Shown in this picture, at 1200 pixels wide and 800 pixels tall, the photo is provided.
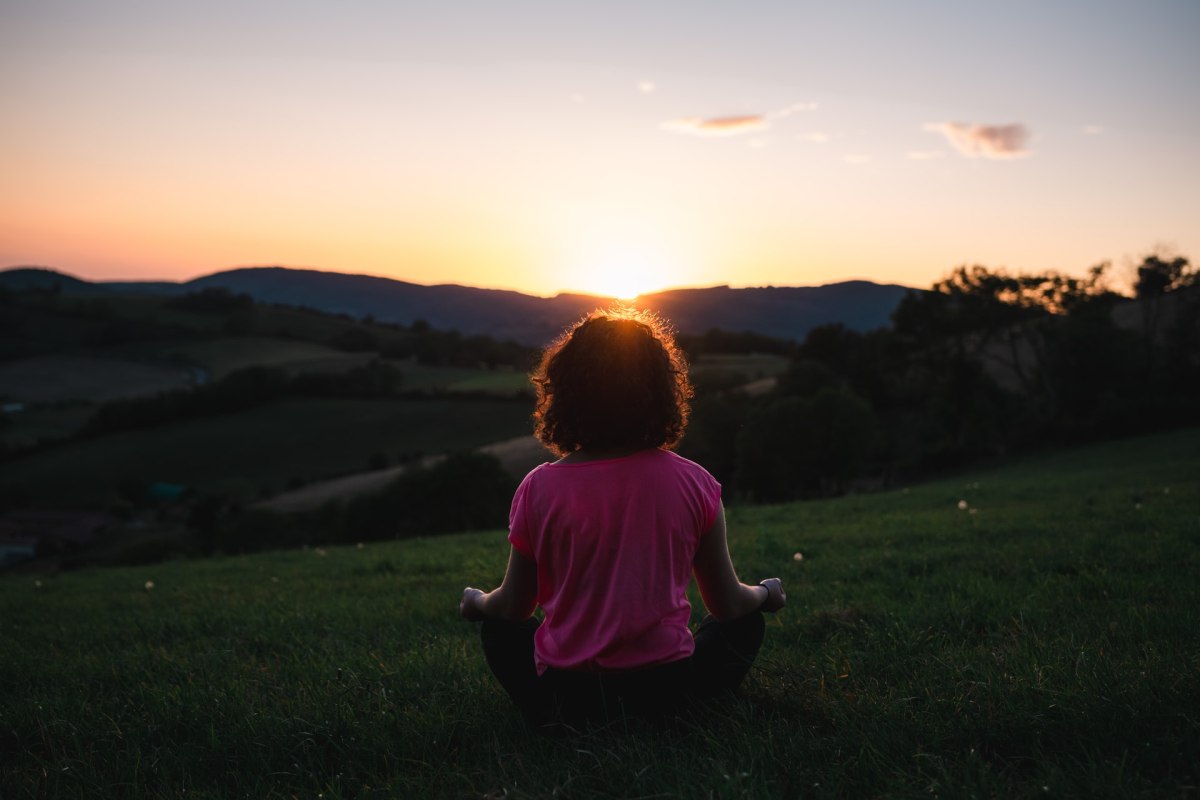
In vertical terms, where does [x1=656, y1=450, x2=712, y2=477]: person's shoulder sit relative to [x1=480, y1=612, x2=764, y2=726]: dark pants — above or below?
above

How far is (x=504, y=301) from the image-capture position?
447 feet

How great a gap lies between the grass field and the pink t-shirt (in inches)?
15.4

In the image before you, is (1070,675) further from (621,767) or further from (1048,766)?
(621,767)

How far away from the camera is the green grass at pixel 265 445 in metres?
61.0

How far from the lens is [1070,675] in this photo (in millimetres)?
3480

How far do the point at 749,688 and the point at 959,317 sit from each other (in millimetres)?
56853

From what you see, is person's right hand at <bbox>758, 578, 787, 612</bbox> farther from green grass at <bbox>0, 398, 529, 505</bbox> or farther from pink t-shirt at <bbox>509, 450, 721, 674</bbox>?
green grass at <bbox>0, 398, 529, 505</bbox>

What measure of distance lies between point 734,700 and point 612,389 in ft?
5.02

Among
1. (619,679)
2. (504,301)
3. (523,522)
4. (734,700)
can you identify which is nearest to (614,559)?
(523,522)

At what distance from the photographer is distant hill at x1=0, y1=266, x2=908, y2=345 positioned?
69.4 m

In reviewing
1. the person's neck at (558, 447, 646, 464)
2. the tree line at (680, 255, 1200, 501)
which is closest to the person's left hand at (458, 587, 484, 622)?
the person's neck at (558, 447, 646, 464)

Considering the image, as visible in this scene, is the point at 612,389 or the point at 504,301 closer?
the point at 612,389

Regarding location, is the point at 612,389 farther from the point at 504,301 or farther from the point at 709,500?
the point at 504,301

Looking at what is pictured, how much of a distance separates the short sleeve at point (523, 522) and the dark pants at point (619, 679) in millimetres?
403
